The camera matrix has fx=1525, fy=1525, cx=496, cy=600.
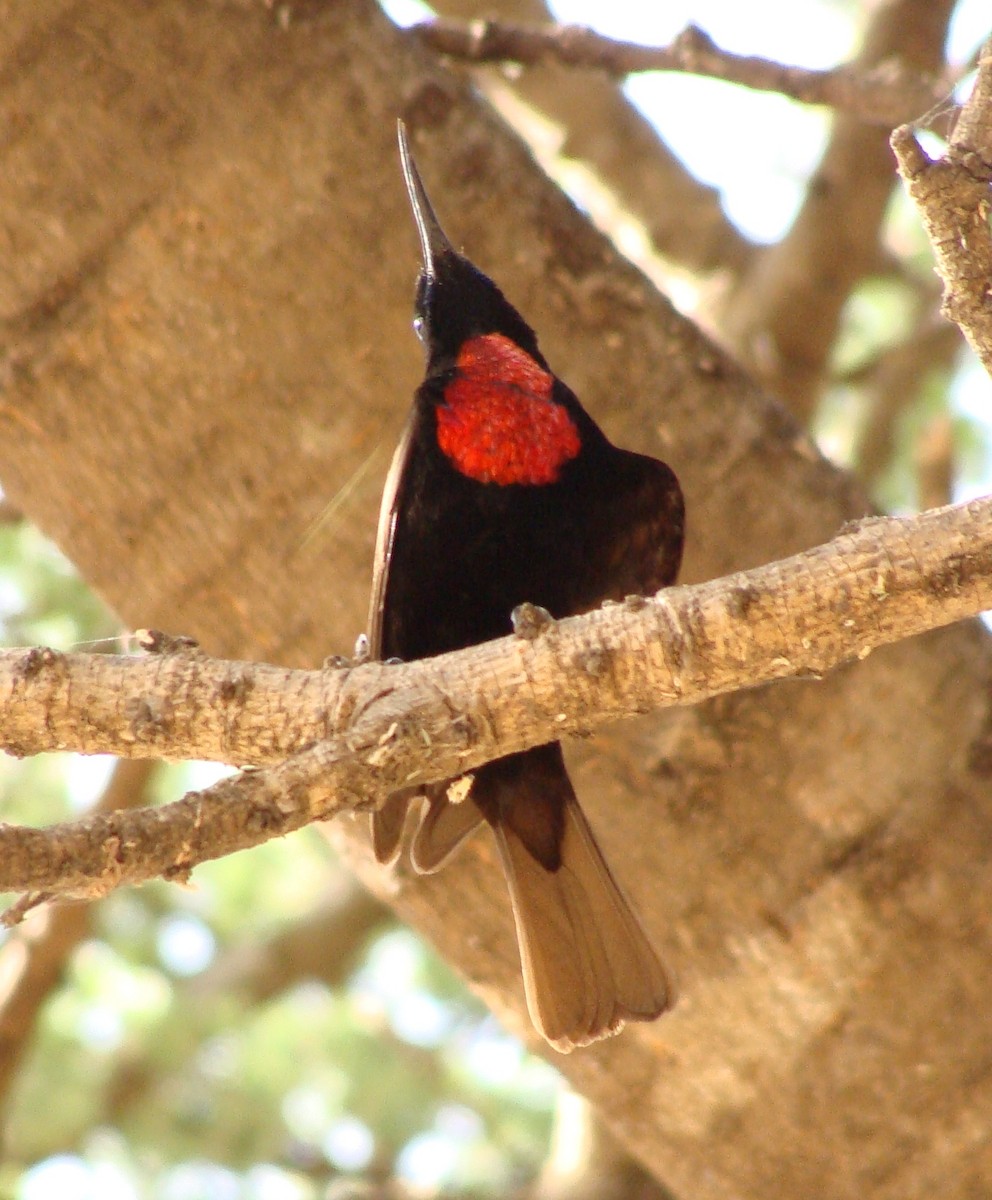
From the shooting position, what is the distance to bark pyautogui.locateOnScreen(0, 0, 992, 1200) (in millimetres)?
2406

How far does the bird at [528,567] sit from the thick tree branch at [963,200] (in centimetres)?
76

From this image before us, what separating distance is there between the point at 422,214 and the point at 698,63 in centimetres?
81

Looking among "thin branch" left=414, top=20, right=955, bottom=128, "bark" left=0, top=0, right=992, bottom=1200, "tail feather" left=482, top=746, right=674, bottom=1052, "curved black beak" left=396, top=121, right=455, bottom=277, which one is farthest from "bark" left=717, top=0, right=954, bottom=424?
"tail feather" left=482, top=746, right=674, bottom=1052

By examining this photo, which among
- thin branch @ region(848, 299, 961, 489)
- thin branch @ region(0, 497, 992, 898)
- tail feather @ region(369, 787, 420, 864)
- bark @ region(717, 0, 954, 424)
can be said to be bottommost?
thin branch @ region(848, 299, 961, 489)

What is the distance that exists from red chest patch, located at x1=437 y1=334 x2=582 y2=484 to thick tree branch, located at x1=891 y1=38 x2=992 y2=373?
0.94 meters

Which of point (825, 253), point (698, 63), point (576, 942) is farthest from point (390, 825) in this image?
point (825, 253)

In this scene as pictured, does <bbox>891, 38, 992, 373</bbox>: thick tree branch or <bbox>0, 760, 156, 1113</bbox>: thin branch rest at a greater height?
<bbox>891, 38, 992, 373</bbox>: thick tree branch

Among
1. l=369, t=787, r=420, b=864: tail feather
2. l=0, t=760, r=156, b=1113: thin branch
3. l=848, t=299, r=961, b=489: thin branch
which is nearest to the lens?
l=369, t=787, r=420, b=864: tail feather

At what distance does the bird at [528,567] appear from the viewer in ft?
7.79

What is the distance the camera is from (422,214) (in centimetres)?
248

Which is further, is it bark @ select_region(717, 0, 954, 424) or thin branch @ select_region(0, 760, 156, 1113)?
bark @ select_region(717, 0, 954, 424)

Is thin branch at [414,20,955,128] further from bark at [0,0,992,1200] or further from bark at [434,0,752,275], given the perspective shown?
bark at [434,0,752,275]

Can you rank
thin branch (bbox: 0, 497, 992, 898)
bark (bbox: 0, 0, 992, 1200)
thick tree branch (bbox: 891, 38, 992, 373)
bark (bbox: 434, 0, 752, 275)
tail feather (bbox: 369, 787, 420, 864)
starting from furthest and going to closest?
bark (bbox: 434, 0, 752, 275) → bark (bbox: 0, 0, 992, 1200) → tail feather (bbox: 369, 787, 420, 864) → thin branch (bbox: 0, 497, 992, 898) → thick tree branch (bbox: 891, 38, 992, 373)

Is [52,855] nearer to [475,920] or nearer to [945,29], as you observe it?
[475,920]
